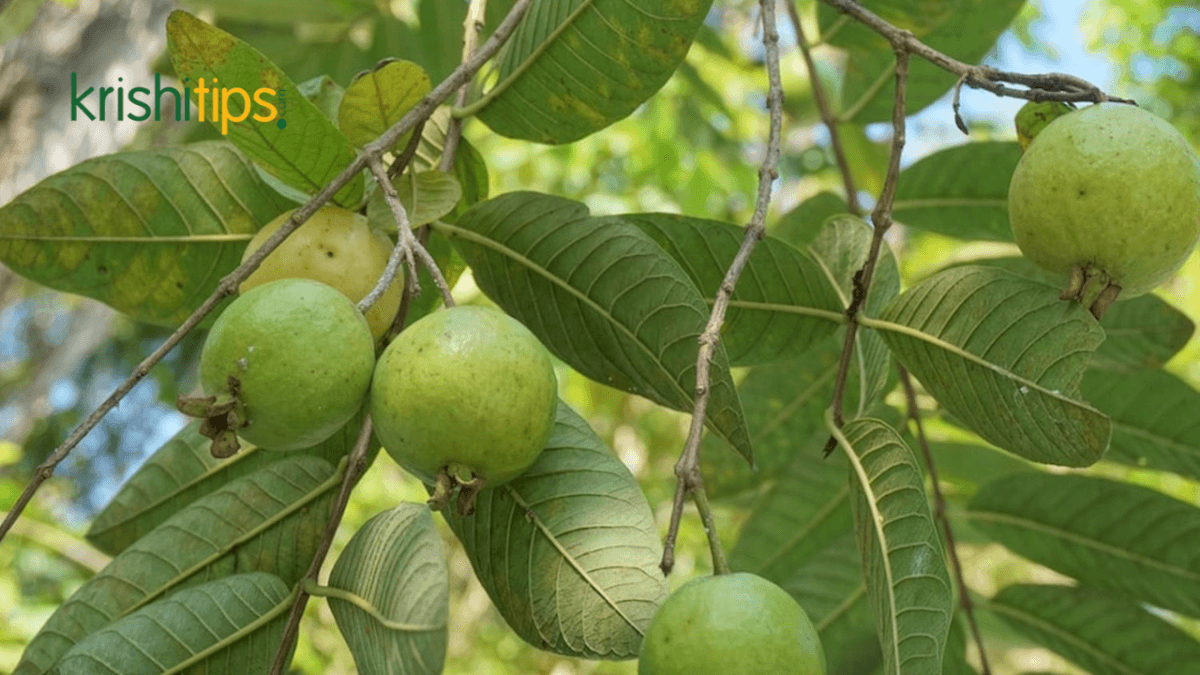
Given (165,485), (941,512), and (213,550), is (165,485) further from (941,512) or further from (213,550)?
(941,512)

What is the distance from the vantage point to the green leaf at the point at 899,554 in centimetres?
97

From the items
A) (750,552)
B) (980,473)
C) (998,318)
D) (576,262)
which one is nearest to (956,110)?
(998,318)

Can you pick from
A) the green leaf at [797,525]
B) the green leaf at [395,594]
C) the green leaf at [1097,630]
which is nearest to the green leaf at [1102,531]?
the green leaf at [1097,630]

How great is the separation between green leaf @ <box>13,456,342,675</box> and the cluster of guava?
0.94 ft

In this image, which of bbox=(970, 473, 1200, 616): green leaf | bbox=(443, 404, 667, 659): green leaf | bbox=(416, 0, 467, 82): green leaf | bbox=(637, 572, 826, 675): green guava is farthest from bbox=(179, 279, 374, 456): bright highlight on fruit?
bbox=(416, 0, 467, 82): green leaf

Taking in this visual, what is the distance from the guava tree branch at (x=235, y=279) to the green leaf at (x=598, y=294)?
0.49 feet

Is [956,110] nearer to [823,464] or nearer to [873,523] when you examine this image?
[873,523]

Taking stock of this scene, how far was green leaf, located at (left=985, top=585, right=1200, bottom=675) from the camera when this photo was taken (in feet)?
5.14

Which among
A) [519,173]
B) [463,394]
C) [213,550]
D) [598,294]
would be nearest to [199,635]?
[213,550]

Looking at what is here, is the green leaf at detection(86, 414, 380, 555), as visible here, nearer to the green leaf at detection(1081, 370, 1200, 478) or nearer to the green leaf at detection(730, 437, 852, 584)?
the green leaf at detection(730, 437, 852, 584)

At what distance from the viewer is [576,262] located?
1200 mm

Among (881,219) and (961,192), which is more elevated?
(961,192)

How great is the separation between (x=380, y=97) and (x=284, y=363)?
454mm

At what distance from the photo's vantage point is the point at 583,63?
1.27 metres
